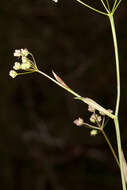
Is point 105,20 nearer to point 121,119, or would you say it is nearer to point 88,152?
point 121,119

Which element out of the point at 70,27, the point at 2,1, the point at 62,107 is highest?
the point at 2,1

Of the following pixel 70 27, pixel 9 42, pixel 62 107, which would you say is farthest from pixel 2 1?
pixel 62 107

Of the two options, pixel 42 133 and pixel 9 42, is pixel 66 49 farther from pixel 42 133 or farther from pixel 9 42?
pixel 42 133

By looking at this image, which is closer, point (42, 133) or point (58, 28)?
point (42, 133)

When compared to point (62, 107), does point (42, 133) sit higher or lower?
lower

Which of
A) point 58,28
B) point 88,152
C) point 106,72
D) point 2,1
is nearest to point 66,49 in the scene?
point 58,28

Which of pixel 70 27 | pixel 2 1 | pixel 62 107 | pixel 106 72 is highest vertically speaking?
pixel 2 1
